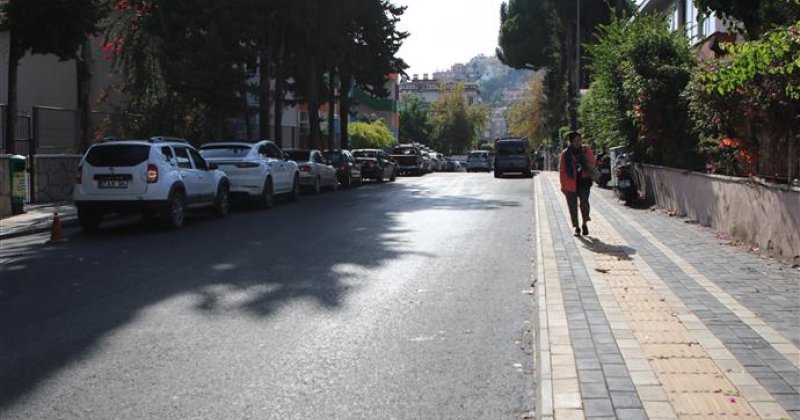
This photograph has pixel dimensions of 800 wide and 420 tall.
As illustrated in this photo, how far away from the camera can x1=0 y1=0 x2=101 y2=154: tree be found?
18.7m

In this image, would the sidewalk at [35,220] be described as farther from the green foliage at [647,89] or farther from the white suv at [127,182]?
the green foliage at [647,89]

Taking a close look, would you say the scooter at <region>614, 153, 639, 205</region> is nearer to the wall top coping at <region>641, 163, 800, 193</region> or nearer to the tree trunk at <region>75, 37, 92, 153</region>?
the wall top coping at <region>641, 163, 800, 193</region>

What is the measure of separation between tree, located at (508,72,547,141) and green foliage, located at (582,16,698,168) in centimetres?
4965

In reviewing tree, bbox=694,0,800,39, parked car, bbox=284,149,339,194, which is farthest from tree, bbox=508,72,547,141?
tree, bbox=694,0,800,39

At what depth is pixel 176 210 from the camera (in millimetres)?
15359

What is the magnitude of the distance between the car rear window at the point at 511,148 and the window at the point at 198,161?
89.7ft

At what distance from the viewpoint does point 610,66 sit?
70.7 ft

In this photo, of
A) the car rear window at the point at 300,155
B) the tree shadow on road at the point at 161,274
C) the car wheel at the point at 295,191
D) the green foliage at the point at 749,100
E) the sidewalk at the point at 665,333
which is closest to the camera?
the sidewalk at the point at 665,333

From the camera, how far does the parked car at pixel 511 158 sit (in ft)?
139

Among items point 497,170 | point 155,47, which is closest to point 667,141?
point 155,47

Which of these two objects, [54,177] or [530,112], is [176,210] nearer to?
[54,177]

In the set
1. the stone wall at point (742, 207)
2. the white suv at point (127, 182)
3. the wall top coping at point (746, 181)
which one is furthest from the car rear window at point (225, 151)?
the wall top coping at point (746, 181)

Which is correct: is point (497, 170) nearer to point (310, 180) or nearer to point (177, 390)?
point (310, 180)

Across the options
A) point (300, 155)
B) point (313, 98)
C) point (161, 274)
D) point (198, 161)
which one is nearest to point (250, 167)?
point (198, 161)
